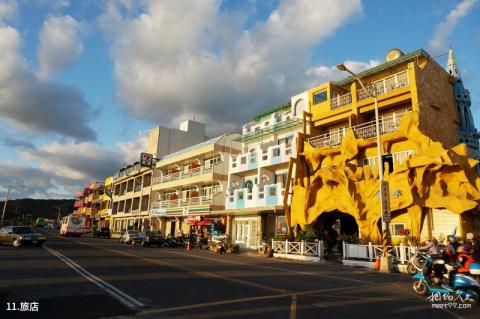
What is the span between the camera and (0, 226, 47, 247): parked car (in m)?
25.1

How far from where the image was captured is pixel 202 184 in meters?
43.9

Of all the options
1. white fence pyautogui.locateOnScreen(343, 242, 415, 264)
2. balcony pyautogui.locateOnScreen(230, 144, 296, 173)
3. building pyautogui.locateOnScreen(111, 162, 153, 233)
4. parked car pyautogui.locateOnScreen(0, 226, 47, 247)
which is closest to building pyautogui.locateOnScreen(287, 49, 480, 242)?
balcony pyautogui.locateOnScreen(230, 144, 296, 173)

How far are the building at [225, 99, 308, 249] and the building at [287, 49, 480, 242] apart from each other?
236 cm

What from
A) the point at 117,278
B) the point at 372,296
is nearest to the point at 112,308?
the point at 117,278

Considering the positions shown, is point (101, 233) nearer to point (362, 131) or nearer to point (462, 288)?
point (362, 131)

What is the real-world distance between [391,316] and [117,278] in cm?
836

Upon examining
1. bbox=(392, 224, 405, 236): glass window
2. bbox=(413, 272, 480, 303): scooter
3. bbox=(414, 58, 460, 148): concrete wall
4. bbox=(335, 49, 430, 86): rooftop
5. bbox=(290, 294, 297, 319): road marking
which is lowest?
bbox=(290, 294, 297, 319): road marking

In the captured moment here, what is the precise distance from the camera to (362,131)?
25453 millimetres

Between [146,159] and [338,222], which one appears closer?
[338,222]

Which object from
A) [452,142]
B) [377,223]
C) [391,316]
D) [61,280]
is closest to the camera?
[391,316]

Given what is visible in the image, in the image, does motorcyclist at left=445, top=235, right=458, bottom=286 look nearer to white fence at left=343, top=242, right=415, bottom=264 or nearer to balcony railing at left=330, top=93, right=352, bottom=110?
white fence at left=343, top=242, right=415, bottom=264

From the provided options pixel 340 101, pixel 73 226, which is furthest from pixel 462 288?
pixel 73 226

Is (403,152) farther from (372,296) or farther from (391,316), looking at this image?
(391,316)

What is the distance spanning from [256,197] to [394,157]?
42.3ft
